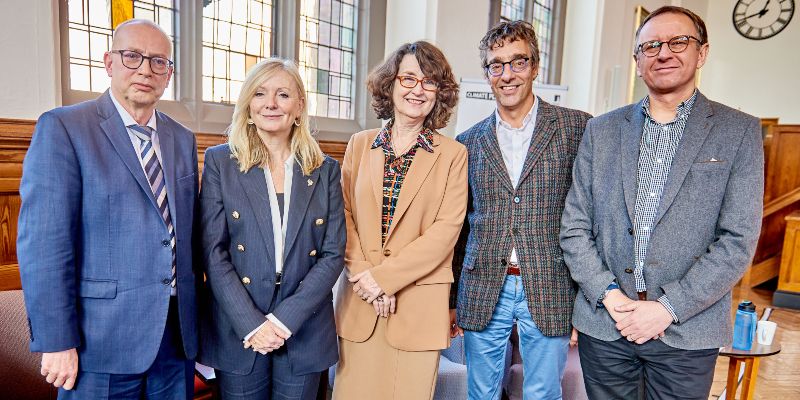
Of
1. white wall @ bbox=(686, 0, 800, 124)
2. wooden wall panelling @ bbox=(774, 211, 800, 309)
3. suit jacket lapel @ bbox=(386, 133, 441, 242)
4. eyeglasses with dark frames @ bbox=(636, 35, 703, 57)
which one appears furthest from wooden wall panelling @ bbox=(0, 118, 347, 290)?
white wall @ bbox=(686, 0, 800, 124)

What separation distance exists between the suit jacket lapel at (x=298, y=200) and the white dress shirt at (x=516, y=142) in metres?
0.70

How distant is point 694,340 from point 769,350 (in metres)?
1.69

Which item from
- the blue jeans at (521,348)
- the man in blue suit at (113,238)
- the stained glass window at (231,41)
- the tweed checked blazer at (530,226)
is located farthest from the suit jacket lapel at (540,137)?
the stained glass window at (231,41)

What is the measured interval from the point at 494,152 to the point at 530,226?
0.97 ft

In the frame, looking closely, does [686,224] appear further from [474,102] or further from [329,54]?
[329,54]

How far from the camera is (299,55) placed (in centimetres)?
400

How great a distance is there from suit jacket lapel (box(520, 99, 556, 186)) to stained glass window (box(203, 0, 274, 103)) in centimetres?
245

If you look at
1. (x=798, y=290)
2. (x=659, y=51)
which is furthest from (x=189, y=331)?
(x=798, y=290)

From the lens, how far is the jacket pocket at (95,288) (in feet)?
4.28

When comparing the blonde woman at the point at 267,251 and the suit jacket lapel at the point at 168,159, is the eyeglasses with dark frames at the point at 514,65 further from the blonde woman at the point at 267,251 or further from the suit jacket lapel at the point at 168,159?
the suit jacket lapel at the point at 168,159

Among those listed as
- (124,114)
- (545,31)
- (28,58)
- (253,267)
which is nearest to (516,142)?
(253,267)

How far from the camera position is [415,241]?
1641 mm

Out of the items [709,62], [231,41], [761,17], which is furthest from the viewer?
[709,62]

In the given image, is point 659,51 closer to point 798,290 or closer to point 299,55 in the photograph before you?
point 299,55
